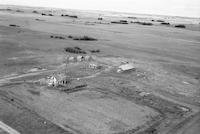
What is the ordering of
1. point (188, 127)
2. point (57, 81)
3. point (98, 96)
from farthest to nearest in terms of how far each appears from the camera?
point (57, 81)
point (98, 96)
point (188, 127)

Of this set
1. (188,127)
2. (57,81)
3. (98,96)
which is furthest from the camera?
(57,81)

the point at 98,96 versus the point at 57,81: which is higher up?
the point at 57,81

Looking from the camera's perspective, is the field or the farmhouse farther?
the farmhouse

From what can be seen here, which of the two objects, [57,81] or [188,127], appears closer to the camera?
[188,127]

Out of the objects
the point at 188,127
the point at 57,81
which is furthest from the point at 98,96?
the point at 188,127

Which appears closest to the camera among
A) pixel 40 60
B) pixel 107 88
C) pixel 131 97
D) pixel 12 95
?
pixel 12 95

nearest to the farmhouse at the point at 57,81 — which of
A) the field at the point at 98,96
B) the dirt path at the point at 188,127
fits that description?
the field at the point at 98,96

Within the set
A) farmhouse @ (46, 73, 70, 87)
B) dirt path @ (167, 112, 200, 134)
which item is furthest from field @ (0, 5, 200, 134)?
farmhouse @ (46, 73, 70, 87)

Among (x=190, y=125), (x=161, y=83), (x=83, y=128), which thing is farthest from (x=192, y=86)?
(x=83, y=128)

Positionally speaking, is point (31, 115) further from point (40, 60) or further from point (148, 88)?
point (40, 60)

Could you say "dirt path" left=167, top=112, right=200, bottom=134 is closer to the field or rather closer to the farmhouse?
the field

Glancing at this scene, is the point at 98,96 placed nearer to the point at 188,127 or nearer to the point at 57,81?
the point at 57,81
